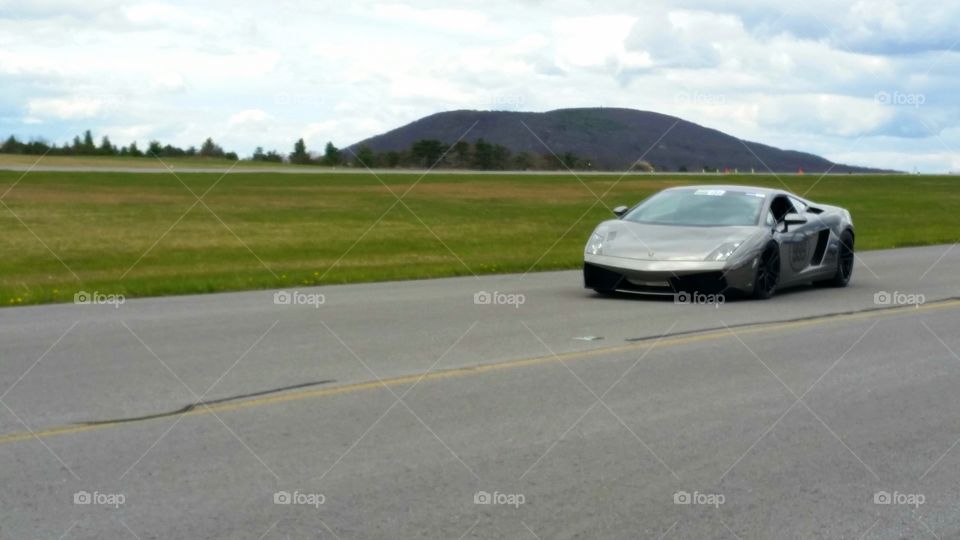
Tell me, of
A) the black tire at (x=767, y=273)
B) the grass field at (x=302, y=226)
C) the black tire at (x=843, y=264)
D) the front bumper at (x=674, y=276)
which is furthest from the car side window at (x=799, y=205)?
the grass field at (x=302, y=226)

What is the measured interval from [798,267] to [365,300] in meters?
5.50

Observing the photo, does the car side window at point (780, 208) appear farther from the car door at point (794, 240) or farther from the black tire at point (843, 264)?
the black tire at point (843, 264)

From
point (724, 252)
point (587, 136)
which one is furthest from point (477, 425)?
point (587, 136)

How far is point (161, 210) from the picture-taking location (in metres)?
39.8

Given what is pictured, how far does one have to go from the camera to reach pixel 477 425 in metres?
7.89

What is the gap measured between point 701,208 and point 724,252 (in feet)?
4.64

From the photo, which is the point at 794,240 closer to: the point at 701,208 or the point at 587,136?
the point at 701,208

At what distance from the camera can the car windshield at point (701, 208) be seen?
52.5 ft

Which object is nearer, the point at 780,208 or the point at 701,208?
the point at 701,208

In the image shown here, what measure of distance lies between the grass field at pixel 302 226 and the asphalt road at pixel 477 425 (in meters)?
6.63

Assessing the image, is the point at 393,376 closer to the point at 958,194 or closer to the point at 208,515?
the point at 208,515

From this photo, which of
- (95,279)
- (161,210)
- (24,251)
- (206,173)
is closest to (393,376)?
(95,279)

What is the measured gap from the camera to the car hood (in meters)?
15.0

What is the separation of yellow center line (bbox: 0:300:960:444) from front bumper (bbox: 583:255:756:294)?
1396 mm
